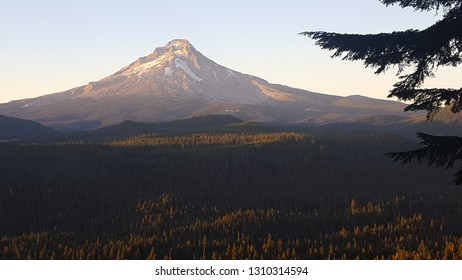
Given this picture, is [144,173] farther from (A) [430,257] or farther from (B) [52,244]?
(A) [430,257]

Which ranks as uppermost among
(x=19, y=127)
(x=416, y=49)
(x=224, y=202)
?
(x=416, y=49)

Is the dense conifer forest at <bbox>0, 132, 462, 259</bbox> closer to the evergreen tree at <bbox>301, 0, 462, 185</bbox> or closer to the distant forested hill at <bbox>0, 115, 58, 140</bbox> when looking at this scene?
the evergreen tree at <bbox>301, 0, 462, 185</bbox>

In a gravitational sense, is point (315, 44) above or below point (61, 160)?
above

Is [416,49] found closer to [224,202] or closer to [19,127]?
[224,202]

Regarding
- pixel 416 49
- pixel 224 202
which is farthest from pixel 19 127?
pixel 416 49

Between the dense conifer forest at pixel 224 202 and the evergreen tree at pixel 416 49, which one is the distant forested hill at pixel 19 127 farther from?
the evergreen tree at pixel 416 49

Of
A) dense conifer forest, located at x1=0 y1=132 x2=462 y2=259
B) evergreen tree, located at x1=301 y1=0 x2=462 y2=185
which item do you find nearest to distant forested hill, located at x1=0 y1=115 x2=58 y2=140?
dense conifer forest, located at x1=0 y1=132 x2=462 y2=259

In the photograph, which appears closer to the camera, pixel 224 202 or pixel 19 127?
pixel 224 202

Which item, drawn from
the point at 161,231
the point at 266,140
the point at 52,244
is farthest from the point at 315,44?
the point at 266,140
